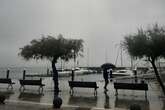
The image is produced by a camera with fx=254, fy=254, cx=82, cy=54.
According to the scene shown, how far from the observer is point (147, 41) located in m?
14.5

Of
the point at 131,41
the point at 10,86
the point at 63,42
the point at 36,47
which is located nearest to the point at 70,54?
the point at 63,42

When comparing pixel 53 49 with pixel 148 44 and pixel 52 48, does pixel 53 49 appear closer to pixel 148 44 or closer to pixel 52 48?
pixel 52 48

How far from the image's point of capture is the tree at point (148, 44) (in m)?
14.3

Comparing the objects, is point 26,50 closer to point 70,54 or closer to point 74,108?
point 70,54

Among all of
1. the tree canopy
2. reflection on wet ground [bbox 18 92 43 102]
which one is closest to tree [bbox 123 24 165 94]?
the tree canopy

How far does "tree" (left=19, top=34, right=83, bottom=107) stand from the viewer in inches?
703

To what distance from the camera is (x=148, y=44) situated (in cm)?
1439

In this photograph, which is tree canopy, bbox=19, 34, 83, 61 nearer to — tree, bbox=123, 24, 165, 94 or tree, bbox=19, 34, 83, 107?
tree, bbox=19, 34, 83, 107

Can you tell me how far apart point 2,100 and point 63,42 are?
6.67 metres

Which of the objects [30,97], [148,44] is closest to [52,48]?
[30,97]

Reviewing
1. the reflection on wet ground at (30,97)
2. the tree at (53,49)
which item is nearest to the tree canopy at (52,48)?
the tree at (53,49)

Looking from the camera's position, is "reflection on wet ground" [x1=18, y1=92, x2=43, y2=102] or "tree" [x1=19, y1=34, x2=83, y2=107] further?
"tree" [x1=19, y1=34, x2=83, y2=107]

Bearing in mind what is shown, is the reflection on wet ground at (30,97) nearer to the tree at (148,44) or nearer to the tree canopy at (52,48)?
the tree canopy at (52,48)

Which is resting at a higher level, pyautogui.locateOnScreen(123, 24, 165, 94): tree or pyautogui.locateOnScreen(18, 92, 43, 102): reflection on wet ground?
pyautogui.locateOnScreen(123, 24, 165, 94): tree
